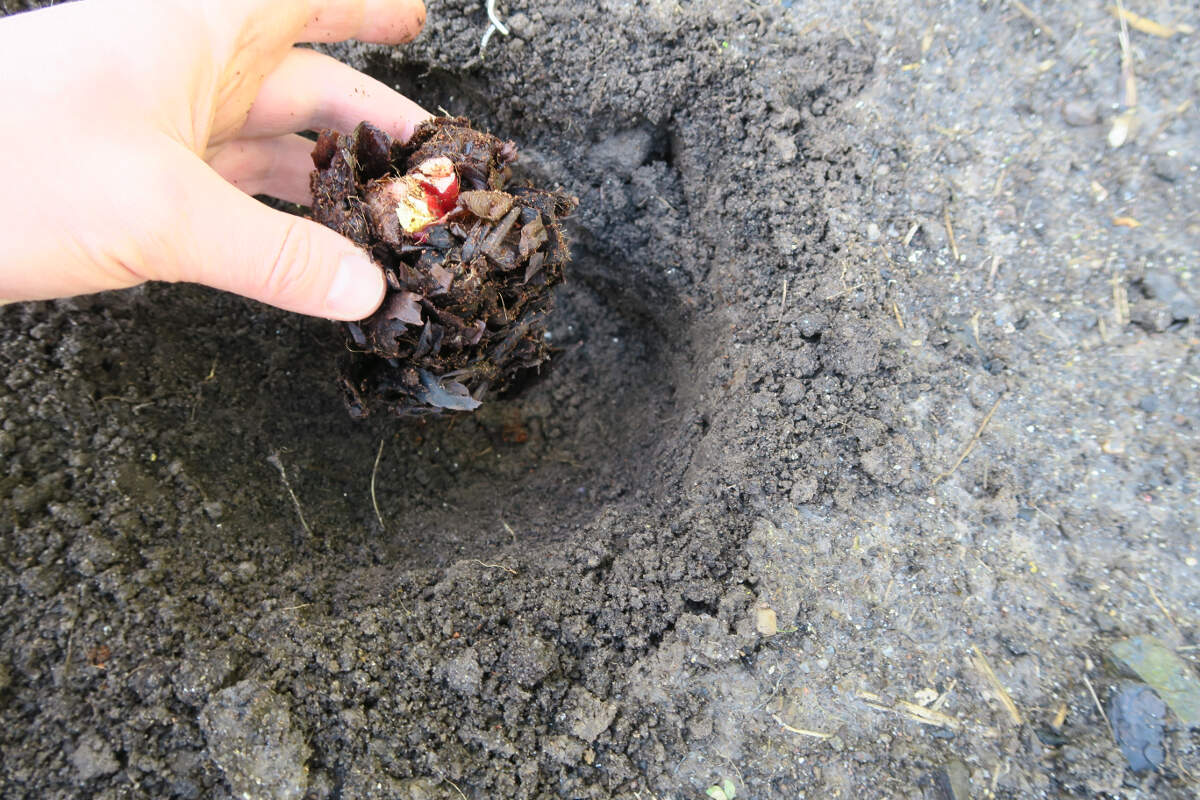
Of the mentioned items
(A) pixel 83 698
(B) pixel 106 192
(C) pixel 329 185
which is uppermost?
(B) pixel 106 192

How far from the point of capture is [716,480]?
7.54 ft

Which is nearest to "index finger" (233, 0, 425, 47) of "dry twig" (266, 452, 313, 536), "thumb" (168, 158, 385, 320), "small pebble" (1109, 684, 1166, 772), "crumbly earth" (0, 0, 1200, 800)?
"crumbly earth" (0, 0, 1200, 800)

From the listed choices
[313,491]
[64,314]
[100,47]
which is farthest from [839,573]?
[64,314]

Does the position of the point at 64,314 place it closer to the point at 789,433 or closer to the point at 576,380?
the point at 576,380

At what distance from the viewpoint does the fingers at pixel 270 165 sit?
2646 millimetres

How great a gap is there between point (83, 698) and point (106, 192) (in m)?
1.30

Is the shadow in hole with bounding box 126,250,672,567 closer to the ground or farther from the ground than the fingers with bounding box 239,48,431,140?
closer to the ground

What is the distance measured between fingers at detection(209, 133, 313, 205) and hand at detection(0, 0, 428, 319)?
1.79 feet

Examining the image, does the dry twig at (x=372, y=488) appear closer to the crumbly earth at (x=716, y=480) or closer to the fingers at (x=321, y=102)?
the crumbly earth at (x=716, y=480)

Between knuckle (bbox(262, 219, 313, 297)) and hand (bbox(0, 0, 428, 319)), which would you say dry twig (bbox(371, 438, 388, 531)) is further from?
knuckle (bbox(262, 219, 313, 297))

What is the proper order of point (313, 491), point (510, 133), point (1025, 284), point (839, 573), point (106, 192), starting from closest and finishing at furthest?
1. point (106, 192)
2. point (839, 573)
3. point (1025, 284)
4. point (313, 491)
5. point (510, 133)

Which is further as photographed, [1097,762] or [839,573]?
[839,573]

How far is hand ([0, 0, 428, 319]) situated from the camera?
65.5 inches

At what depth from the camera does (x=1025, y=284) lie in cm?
244
